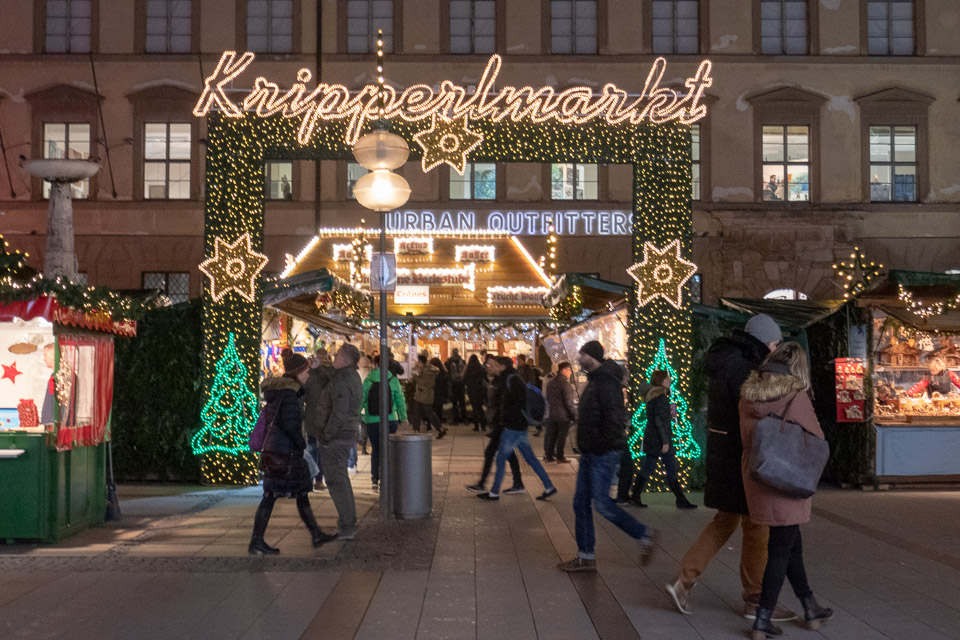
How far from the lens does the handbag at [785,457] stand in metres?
6.35

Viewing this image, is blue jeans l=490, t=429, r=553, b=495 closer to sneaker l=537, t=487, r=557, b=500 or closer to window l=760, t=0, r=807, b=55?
sneaker l=537, t=487, r=557, b=500

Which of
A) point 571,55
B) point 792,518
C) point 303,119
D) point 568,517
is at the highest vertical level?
point 571,55

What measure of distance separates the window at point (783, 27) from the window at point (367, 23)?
1077 centimetres

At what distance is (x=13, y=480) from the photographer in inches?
374

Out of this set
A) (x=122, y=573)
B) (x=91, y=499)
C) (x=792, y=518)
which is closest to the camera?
(x=792, y=518)

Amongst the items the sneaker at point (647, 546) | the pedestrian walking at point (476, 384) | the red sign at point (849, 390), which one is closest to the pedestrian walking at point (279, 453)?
the sneaker at point (647, 546)

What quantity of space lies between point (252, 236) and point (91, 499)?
474 cm

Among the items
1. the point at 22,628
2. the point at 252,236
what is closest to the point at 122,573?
the point at 22,628

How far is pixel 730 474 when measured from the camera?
7.06m

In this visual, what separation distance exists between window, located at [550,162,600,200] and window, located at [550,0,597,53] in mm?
3461

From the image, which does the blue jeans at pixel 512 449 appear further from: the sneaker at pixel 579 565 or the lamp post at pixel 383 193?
the sneaker at pixel 579 565

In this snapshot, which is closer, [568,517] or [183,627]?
[183,627]

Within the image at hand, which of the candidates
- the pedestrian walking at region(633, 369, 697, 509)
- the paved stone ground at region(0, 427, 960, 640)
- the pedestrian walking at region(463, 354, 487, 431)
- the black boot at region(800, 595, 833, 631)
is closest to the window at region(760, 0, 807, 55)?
the pedestrian walking at region(463, 354, 487, 431)

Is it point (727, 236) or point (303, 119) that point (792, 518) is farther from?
point (727, 236)
